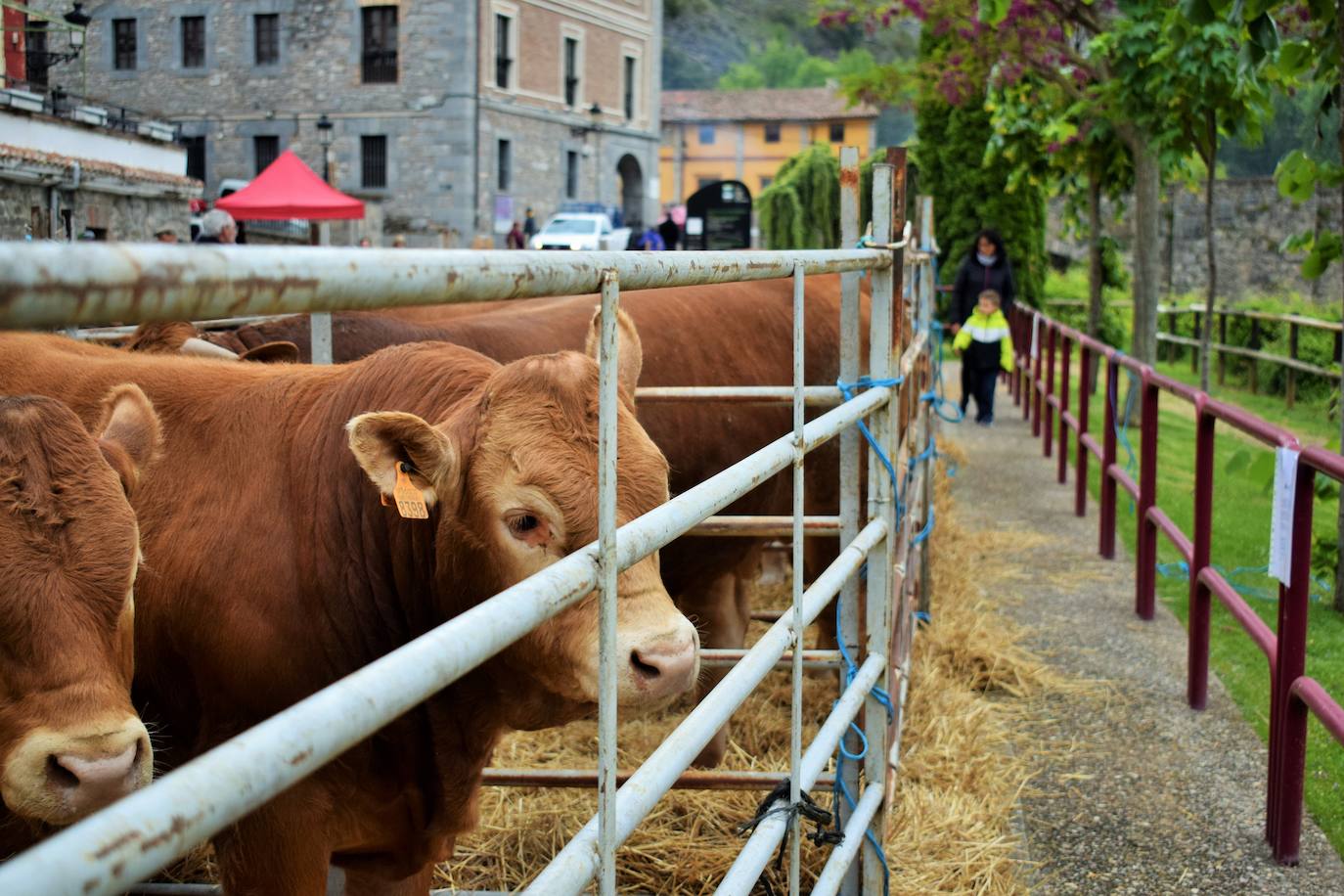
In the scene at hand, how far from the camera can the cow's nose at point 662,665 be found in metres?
2.02

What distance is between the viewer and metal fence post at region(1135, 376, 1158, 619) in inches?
251

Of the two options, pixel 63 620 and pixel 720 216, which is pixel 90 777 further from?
pixel 720 216

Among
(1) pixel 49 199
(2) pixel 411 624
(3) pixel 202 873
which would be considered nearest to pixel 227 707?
(2) pixel 411 624

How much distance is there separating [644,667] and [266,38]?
150 ft

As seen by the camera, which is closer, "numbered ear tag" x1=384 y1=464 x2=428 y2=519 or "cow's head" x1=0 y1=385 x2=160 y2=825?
"cow's head" x1=0 y1=385 x2=160 y2=825

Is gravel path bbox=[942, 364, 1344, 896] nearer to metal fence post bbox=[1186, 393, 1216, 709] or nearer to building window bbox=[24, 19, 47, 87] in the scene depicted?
metal fence post bbox=[1186, 393, 1216, 709]

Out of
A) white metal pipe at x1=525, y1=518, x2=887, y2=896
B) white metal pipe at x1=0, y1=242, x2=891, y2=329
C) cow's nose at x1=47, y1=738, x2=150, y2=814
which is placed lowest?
cow's nose at x1=47, y1=738, x2=150, y2=814

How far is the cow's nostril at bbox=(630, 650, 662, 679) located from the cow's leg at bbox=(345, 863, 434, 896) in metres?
1.21

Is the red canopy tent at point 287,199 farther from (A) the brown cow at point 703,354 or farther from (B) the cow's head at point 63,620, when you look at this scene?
(B) the cow's head at point 63,620

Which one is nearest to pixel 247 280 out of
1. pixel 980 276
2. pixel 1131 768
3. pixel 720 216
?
pixel 1131 768

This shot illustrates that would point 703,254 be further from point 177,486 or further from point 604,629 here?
point 177,486

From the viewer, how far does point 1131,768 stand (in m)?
4.87

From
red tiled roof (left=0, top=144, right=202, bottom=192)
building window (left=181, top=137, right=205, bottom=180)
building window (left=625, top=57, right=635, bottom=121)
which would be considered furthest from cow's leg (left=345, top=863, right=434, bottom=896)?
building window (left=625, top=57, right=635, bottom=121)

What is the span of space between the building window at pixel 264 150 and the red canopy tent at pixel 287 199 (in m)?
23.5
